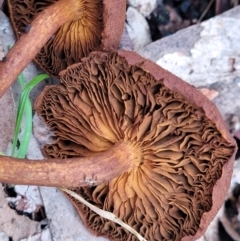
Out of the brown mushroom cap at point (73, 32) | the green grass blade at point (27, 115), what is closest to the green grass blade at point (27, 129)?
the green grass blade at point (27, 115)

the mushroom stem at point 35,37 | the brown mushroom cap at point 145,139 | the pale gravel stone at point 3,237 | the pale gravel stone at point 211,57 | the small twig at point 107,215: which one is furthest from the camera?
the pale gravel stone at point 211,57

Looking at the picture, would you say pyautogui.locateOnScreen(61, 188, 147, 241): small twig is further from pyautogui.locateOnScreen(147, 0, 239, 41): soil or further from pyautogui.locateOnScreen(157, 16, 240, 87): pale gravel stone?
pyautogui.locateOnScreen(147, 0, 239, 41): soil

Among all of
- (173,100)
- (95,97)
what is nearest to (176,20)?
(95,97)

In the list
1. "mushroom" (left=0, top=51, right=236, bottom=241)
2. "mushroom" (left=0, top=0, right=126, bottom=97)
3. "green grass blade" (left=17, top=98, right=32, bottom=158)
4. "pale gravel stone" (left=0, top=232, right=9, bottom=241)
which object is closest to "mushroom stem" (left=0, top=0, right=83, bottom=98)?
"mushroom" (left=0, top=0, right=126, bottom=97)

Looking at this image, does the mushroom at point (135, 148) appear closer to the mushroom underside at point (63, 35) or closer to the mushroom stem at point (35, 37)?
the mushroom stem at point (35, 37)

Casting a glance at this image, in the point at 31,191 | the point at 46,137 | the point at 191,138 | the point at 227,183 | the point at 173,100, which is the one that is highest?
the point at 173,100

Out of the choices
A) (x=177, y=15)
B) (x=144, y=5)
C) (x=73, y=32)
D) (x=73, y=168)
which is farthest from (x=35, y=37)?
(x=177, y=15)

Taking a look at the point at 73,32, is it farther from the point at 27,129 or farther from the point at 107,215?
the point at 107,215

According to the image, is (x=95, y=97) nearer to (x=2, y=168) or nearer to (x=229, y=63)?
(x=2, y=168)
